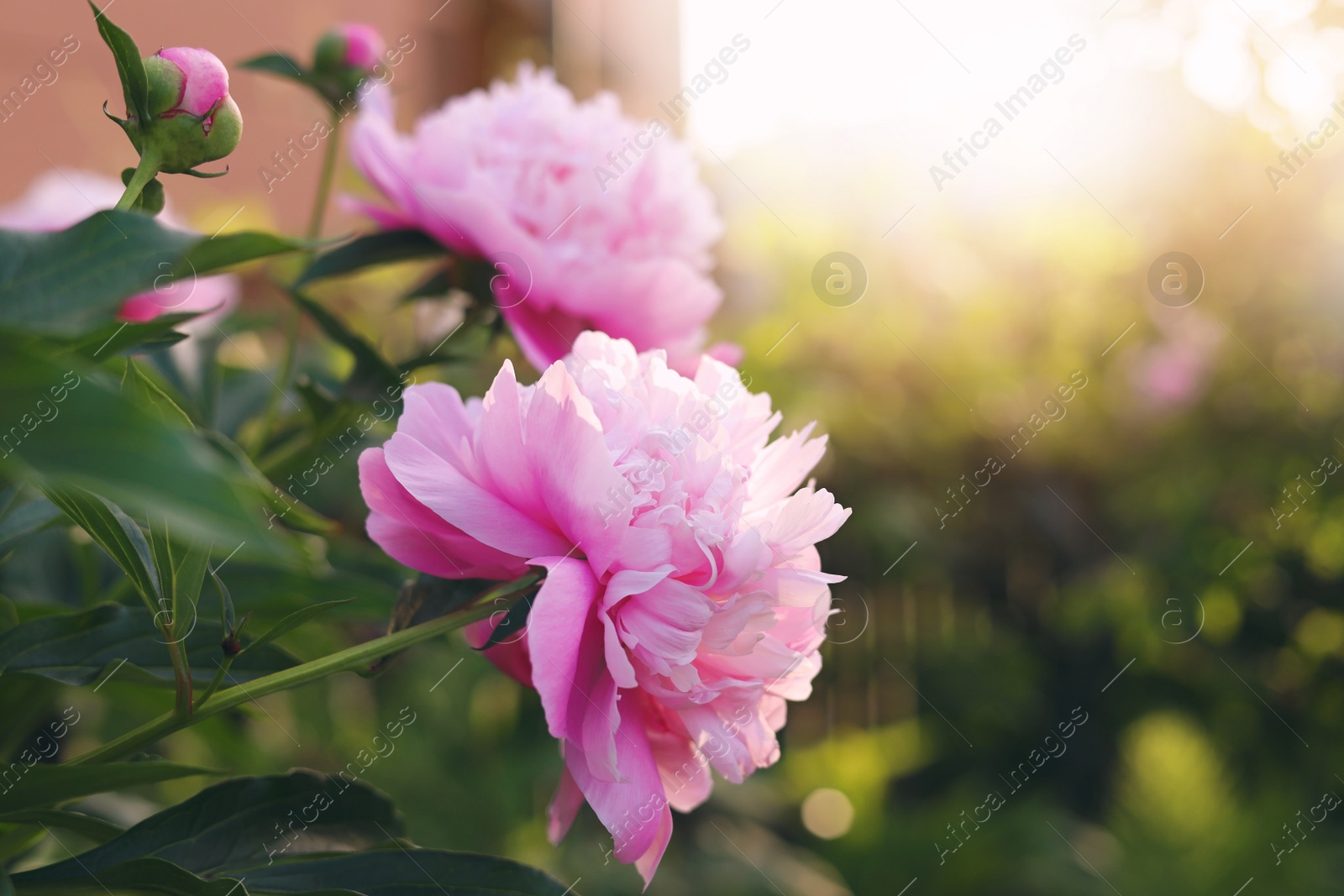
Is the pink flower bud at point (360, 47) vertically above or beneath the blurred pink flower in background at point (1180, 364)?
beneath

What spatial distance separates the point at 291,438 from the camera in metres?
0.55

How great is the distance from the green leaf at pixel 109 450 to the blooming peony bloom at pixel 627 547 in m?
0.13

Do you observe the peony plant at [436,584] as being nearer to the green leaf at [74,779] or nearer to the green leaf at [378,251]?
the green leaf at [74,779]

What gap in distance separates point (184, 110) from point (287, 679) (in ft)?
0.59

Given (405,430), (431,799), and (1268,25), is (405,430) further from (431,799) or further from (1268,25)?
(1268,25)

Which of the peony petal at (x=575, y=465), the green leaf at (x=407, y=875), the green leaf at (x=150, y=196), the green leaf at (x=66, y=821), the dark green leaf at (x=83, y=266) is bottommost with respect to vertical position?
the green leaf at (x=66, y=821)

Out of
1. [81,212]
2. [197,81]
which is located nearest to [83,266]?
[197,81]

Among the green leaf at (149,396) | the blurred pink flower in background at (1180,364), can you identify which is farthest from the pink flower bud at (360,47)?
the blurred pink flower in background at (1180,364)

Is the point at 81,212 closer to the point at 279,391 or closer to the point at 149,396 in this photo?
the point at 279,391

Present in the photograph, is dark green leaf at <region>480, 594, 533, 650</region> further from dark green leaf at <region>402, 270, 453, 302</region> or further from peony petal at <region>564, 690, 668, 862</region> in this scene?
dark green leaf at <region>402, 270, 453, 302</region>

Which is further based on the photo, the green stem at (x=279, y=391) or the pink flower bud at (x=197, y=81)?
the green stem at (x=279, y=391)

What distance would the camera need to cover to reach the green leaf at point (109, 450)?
5.9 inches

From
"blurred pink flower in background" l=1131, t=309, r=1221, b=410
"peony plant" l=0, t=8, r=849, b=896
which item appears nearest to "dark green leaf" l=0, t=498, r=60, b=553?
"peony plant" l=0, t=8, r=849, b=896

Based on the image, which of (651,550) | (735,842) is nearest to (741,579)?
(651,550)
